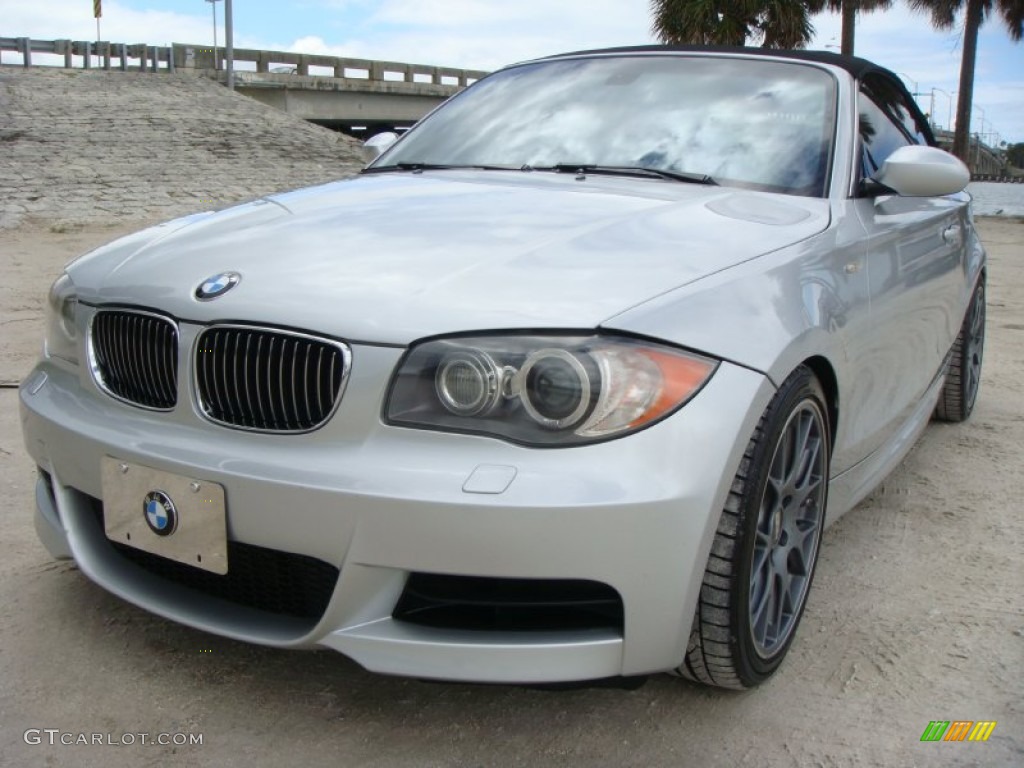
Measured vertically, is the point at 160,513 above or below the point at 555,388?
below

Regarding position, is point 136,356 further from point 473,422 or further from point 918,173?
point 918,173

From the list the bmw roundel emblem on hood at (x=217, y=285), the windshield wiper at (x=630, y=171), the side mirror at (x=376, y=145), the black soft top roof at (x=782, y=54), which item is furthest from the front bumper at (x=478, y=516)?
the side mirror at (x=376, y=145)

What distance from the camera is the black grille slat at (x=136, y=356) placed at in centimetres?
218

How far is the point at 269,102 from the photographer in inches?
1540

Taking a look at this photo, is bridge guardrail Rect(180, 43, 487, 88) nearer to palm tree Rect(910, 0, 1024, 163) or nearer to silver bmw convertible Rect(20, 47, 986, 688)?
palm tree Rect(910, 0, 1024, 163)

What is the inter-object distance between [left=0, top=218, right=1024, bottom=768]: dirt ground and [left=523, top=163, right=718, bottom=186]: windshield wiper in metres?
1.13

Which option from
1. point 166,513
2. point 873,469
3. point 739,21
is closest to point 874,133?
point 873,469

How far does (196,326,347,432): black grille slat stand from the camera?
199cm

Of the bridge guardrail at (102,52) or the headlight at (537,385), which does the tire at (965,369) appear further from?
the bridge guardrail at (102,52)

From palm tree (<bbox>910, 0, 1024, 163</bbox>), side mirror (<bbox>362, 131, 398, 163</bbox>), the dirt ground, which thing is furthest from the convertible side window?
palm tree (<bbox>910, 0, 1024, 163</bbox>)

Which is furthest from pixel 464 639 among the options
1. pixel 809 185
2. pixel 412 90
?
pixel 412 90

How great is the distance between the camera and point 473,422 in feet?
6.31

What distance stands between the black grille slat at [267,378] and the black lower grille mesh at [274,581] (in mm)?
247

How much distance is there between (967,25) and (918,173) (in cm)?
2388
